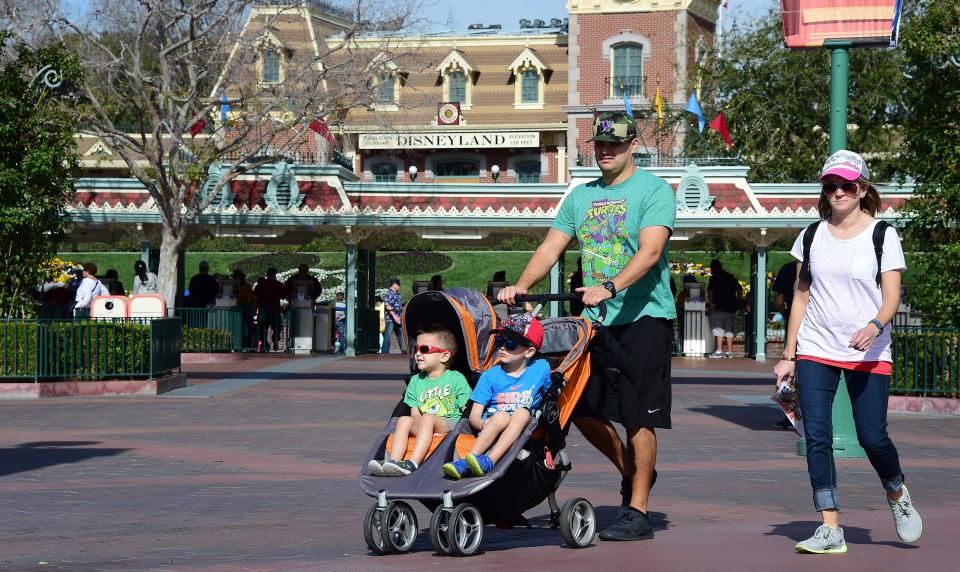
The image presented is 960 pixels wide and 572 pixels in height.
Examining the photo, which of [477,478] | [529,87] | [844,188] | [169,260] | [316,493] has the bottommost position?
[316,493]

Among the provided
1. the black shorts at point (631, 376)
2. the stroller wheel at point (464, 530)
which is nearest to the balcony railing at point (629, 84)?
the black shorts at point (631, 376)

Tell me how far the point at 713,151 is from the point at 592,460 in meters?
34.7

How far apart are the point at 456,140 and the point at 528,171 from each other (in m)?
3.10

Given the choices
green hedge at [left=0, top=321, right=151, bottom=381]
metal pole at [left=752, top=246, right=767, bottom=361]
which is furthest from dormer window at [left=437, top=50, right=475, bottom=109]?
green hedge at [left=0, top=321, right=151, bottom=381]

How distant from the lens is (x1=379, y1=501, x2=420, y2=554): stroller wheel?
22.3 ft

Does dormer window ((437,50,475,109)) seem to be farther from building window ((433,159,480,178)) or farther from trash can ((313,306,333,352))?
trash can ((313,306,333,352))

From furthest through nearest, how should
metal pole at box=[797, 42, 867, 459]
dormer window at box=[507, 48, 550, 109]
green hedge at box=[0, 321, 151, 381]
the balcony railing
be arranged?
dormer window at box=[507, 48, 550, 109] → the balcony railing → green hedge at box=[0, 321, 151, 381] → metal pole at box=[797, 42, 867, 459]

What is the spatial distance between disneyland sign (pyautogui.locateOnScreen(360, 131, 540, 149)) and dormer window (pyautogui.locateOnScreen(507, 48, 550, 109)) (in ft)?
6.39

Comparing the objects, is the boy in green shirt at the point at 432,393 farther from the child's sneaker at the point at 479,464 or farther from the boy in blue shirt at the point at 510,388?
the child's sneaker at the point at 479,464

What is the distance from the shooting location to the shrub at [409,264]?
169 feet

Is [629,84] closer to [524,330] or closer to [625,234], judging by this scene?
[625,234]

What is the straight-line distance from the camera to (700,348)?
31234 millimetres

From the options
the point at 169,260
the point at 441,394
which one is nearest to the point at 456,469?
the point at 441,394

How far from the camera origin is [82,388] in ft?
60.3
